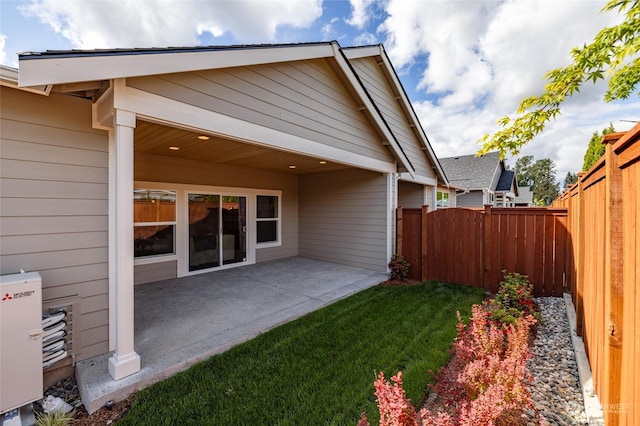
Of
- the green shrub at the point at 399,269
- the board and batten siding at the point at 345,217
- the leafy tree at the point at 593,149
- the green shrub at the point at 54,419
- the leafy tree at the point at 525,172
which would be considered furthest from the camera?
the leafy tree at the point at 525,172

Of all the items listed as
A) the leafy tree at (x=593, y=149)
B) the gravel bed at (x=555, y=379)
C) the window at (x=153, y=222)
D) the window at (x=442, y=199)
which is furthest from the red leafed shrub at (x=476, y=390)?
the leafy tree at (x=593, y=149)

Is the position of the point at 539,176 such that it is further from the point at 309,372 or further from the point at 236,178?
the point at 309,372

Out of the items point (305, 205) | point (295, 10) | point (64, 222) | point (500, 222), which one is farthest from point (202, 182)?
point (500, 222)

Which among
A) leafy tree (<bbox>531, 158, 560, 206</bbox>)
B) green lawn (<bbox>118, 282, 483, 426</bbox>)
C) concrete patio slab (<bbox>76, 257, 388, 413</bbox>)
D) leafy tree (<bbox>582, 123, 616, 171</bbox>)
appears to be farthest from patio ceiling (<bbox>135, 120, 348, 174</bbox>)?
leafy tree (<bbox>531, 158, 560, 206</bbox>)

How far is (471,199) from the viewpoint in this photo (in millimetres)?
18578

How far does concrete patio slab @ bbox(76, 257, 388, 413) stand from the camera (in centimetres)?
290

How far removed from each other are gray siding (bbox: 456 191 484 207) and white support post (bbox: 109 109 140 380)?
64.0 ft

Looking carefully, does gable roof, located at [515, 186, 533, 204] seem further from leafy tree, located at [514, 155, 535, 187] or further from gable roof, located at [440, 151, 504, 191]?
leafy tree, located at [514, 155, 535, 187]

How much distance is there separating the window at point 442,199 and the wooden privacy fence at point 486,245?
7.21 meters

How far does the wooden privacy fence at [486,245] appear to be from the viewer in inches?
212

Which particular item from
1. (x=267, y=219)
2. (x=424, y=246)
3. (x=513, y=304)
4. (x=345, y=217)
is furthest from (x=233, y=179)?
(x=513, y=304)

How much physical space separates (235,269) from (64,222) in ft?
15.9

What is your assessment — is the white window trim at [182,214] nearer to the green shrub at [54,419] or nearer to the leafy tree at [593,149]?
the green shrub at [54,419]

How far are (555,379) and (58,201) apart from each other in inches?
220
